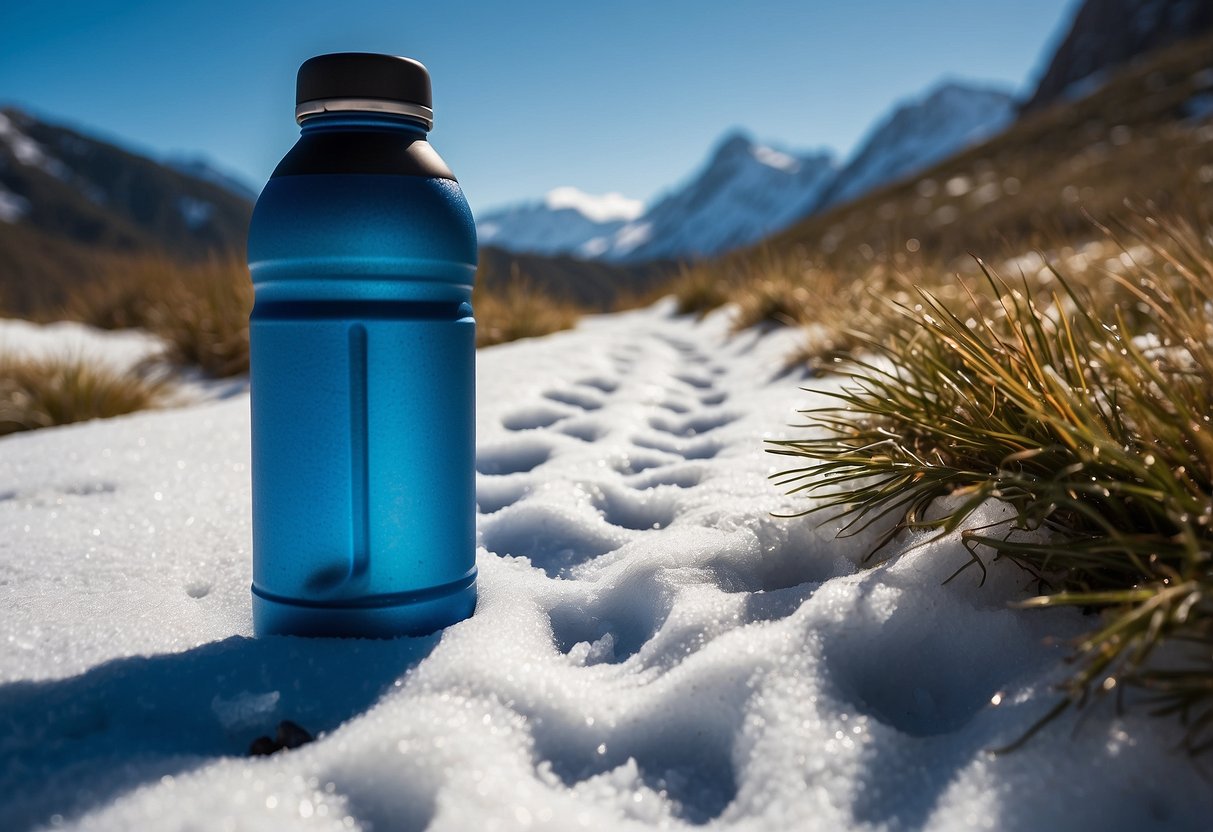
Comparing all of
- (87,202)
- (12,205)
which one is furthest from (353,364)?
(87,202)

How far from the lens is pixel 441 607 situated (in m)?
1.29

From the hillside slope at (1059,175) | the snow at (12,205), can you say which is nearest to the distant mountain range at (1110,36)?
the hillside slope at (1059,175)

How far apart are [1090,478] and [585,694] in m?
0.81

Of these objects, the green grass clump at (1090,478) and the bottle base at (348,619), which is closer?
the green grass clump at (1090,478)

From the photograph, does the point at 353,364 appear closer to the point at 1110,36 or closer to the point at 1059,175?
the point at 1059,175

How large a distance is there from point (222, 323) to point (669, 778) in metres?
4.68

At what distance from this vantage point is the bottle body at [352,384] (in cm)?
122

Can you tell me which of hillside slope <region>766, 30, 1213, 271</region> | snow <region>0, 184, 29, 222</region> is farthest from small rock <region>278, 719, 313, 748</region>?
snow <region>0, 184, 29, 222</region>

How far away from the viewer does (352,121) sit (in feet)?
4.20

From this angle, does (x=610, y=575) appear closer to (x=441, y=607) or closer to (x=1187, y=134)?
(x=441, y=607)

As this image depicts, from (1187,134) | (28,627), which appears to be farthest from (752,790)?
(1187,134)

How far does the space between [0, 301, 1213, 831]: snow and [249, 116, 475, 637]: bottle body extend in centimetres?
10

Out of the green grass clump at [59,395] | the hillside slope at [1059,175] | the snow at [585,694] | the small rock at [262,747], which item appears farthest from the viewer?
the hillside slope at [1059,175]

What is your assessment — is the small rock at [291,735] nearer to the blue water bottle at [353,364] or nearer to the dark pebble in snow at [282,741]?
the dark pebble in snow at [282,741]
